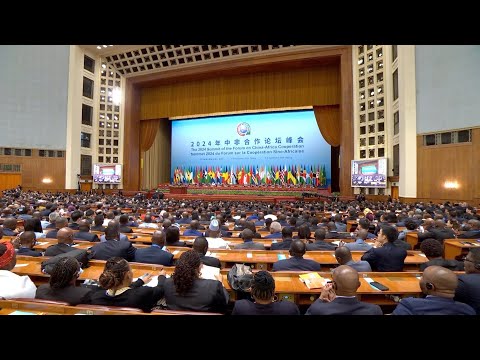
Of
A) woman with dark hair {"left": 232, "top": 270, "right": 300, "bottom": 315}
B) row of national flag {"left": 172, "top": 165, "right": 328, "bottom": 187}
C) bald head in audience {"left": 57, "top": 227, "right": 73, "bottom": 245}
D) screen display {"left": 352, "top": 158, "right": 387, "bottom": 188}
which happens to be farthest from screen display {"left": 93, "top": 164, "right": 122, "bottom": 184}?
woman with dark hair {"left": 232, "top": 270, "right": 300, "bottom": 315}

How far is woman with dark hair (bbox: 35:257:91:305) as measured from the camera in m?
1.86

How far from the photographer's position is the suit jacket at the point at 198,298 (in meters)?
1.88

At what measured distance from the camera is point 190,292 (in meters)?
1.91

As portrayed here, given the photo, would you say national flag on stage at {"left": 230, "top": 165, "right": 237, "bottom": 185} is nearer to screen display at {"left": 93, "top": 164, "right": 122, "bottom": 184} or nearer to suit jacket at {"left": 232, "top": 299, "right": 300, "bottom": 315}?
screen display at {"left": 93, "top": 164, "right": 122, "bottom": 184}

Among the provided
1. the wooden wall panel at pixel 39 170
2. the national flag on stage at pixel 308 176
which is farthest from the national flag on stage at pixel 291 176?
the wooden wall panel at pixel 39 170

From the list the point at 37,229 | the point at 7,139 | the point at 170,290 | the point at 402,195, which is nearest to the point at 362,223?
the point at 170,290

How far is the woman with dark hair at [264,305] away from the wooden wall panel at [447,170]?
12.8 metres

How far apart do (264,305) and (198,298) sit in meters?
0.51

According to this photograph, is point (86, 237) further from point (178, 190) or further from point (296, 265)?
point (178, 190)

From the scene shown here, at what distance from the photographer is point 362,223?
4.68 m

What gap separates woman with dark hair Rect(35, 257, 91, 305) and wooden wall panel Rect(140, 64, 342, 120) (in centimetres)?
1775

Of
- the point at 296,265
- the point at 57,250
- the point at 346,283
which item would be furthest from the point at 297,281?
the point at 57,250
